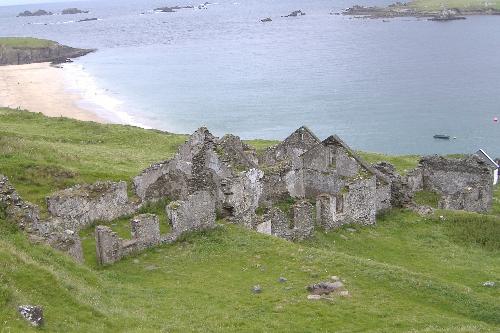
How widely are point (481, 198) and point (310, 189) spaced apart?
11285 mm

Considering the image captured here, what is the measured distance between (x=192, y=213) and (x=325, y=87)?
290ft

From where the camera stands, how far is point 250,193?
105ft

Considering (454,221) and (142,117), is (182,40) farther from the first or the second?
(454,221)

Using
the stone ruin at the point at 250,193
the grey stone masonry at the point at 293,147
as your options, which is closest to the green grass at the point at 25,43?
the grey stone masonry at the point at 293,147

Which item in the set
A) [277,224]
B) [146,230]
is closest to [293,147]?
[277,224]

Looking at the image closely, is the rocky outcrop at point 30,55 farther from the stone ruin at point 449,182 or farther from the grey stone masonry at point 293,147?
the stone ruin at point 449,182

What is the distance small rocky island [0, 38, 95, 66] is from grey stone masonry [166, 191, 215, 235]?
409 feet

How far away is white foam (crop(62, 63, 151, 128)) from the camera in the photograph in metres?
87.6

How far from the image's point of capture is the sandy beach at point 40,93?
87625mm

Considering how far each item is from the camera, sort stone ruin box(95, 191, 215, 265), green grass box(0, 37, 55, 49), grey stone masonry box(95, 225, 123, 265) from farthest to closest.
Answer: green grass box(0, 37, 55, 49), stone ruin box(95, 191, 215, 265), grey stone masonry box(95, 225, 123, 265)

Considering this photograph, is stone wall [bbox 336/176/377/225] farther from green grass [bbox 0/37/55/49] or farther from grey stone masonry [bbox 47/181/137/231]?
green grass [bbox 0/37/55/49]

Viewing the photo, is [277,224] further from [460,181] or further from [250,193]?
[460,181]

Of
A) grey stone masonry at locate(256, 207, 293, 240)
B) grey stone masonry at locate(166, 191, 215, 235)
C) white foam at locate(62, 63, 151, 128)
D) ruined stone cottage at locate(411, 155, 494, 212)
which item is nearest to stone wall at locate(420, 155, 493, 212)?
ruined stone cottage at locate(411, 155, 494, 212)

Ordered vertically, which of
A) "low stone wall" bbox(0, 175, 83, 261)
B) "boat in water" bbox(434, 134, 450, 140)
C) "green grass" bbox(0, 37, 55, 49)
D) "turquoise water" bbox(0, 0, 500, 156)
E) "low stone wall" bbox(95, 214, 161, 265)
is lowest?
"boat in water" bbox(434, 134, 450, 140)
